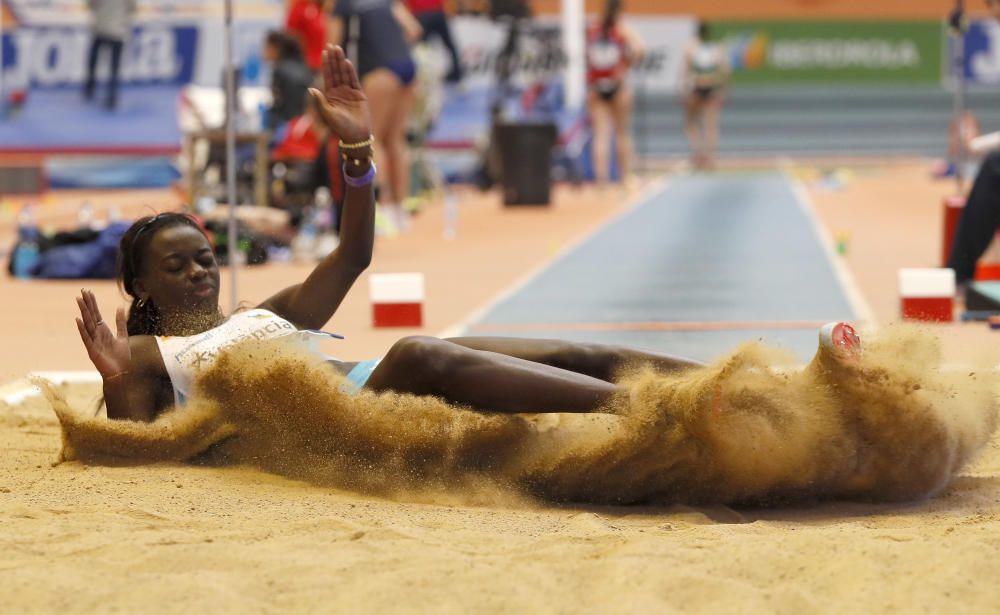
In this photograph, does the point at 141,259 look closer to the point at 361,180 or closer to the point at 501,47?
the point at 361,180

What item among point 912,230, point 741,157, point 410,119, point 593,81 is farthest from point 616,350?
point 741,157

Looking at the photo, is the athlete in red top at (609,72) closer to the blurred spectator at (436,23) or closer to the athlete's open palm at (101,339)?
the blurred spectator at (436,23)

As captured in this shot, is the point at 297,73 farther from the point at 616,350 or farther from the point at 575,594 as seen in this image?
the point at 575,594

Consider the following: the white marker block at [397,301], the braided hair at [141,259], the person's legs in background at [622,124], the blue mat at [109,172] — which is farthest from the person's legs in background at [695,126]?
the braided hair at [141,259]

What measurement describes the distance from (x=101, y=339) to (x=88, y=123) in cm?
1879

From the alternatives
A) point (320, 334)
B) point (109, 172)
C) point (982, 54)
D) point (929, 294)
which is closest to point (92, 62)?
point (109, 172)

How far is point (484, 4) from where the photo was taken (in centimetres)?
2223

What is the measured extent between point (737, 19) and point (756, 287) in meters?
21.5

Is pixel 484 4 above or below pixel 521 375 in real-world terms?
above

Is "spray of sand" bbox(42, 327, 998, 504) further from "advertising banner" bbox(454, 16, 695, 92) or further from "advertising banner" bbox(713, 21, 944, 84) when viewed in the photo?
"advertising banner" bbox(713, 21, 944, 84)

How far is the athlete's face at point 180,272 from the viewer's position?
4.32 m

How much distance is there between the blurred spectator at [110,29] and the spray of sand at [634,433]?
697 inches

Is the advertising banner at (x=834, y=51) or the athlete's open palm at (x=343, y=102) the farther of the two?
the advertising banner at (x=834, y=51)

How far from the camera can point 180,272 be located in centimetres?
433
